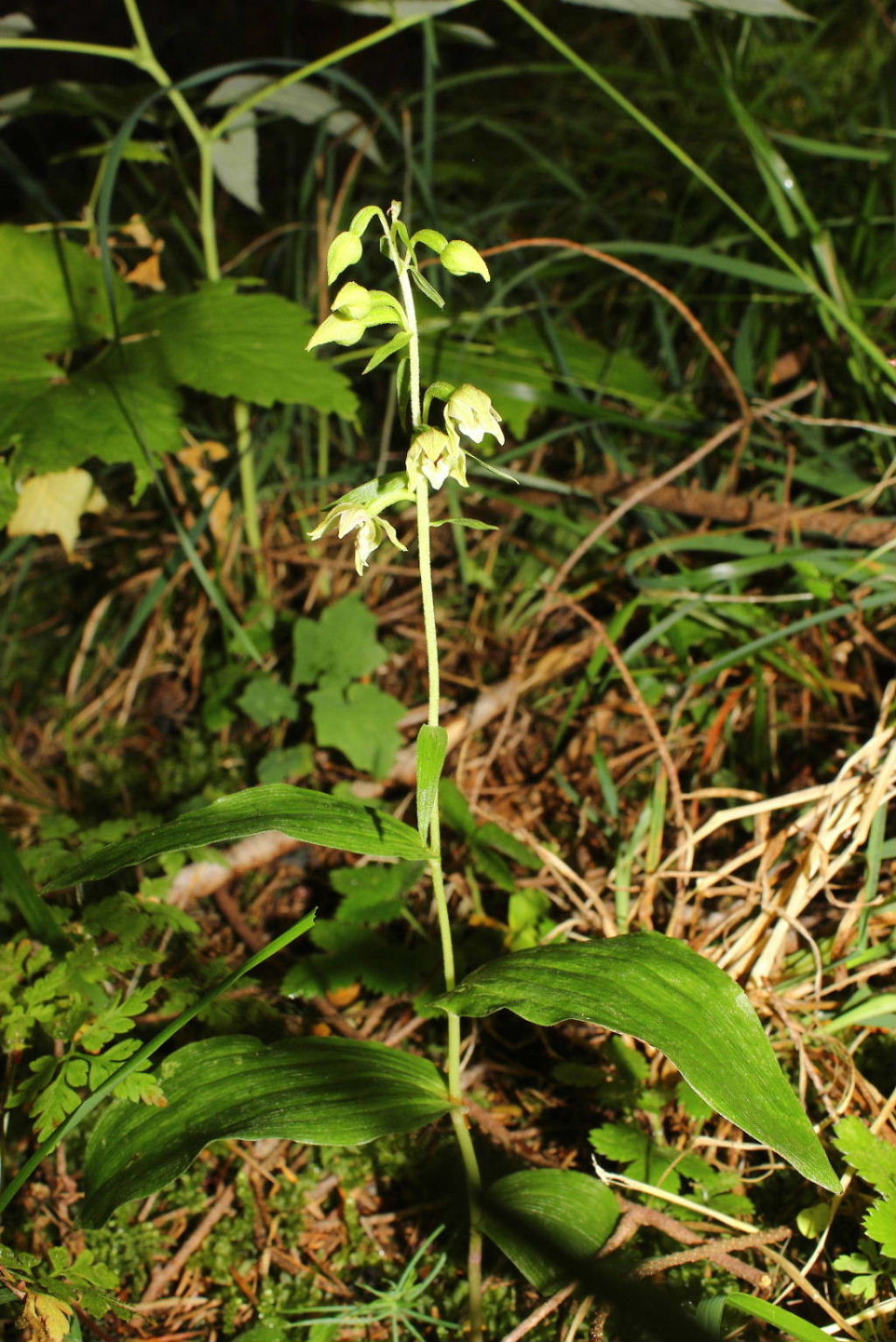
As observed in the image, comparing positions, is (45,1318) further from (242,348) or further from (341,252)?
(242,348)

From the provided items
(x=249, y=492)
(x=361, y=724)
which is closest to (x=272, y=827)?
(x=361, y=724)

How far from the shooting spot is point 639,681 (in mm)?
2180

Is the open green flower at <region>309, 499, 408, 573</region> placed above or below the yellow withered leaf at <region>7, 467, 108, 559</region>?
above

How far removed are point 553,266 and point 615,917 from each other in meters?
2.09

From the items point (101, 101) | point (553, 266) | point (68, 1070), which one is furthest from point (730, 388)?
point (68, 1070)

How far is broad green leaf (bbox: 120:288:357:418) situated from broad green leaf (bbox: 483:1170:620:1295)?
145 centimetres

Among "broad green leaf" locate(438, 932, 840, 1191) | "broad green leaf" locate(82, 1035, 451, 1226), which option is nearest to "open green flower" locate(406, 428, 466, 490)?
"broad green leaf" locate(438, 932, 840, 1191)

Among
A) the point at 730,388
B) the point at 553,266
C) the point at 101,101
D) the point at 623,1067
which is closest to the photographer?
the point at 623,1067

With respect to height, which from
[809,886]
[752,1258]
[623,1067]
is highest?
[809,886]

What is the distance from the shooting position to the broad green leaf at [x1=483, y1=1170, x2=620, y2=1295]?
1.21 metres

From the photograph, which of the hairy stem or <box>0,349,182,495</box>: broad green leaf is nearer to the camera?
the hairy stem

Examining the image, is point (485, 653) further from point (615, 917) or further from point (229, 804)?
point (229, 804)

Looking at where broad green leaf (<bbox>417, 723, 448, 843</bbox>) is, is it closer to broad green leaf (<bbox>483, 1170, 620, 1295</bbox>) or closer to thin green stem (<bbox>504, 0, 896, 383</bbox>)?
broad green leaf (<bbox>483, 1170, 620, 1295</bbox>)

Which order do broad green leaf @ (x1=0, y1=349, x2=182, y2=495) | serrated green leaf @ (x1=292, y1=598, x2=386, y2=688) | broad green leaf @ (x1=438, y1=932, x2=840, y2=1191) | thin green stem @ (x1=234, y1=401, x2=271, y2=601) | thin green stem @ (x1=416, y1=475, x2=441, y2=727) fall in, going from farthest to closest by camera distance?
thin green stem @ (x1=234, y1=401, x2=271, y2=601), serrated green leaf @ (x1=292, y1=598, x2=386, y2=688), broad green leaf @ (x1=0, y1=349, x2=182, y2=495), thin green stem @ (x1=416, y1=475, x2=441, y2=727), broad green leaf @ (x1=438, y1=932, x2=840, y2=1191)
